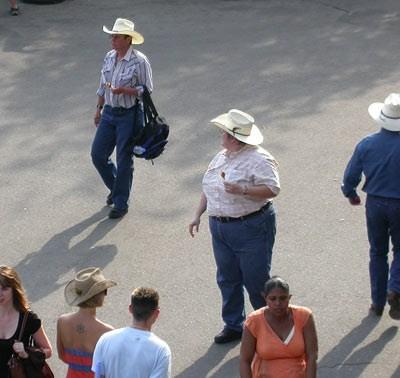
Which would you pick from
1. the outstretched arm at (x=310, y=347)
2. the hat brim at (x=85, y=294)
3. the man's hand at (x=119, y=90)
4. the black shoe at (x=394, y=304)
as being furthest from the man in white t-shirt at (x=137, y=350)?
the man's hand at (x=119, y=90)

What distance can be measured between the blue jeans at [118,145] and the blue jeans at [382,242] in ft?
9.32

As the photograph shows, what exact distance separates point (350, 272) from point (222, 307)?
1406 millimetres

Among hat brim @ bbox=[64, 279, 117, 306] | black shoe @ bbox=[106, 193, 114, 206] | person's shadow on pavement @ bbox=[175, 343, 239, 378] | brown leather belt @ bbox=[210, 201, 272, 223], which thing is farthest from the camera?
black shoe @ bbox=[106, 193, 114, 206]

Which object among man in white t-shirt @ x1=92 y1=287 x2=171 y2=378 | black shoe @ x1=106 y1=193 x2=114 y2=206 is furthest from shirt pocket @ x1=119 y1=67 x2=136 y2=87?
man in white t-shirt @ x1=92 y1=287 x2=171 y2=378

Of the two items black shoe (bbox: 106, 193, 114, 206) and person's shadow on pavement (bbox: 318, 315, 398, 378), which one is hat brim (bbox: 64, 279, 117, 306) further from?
black shoe (bbox: 106, 193, 114, 206)

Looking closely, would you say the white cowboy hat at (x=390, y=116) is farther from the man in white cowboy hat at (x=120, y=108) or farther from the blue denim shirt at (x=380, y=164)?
the man in white cowboy hat at (x=120, y=108)

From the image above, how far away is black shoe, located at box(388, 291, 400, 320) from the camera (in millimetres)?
8219

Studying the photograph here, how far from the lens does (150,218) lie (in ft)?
34.1

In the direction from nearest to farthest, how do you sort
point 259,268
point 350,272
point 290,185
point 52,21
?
point 259,268 → point 350,272 → point 290,185 → point 52,21

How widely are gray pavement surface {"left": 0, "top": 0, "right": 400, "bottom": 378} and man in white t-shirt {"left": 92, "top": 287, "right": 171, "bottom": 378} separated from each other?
1.97 m

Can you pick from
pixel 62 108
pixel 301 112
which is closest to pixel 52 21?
pixel 62 108

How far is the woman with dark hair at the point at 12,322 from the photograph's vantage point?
655 cm

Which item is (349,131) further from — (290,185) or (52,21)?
(52,21)

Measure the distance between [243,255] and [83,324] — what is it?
1654mm
